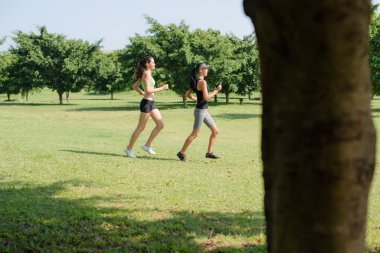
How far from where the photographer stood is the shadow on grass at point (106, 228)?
4.31 m

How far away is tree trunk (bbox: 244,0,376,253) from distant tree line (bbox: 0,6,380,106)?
38.5 metres

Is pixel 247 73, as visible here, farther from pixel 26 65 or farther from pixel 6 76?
pixel 6 76

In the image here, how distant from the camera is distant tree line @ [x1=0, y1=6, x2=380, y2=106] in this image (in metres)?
42.0

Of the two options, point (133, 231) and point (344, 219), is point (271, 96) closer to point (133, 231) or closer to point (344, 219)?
point (344, 219)

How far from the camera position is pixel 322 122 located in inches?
69.3

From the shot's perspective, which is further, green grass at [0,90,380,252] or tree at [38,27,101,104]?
tree at [38,27,101,104]

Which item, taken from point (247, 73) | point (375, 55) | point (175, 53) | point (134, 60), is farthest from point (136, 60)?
point (375, 55)

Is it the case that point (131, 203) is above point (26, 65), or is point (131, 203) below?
below

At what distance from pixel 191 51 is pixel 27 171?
35778 mm

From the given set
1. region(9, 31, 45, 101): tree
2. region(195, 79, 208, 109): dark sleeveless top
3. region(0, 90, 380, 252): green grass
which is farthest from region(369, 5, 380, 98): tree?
region(9, 31, 45, 101): tree

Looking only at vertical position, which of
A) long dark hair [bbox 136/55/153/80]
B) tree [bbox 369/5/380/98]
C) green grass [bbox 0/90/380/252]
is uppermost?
tree [bbox 369/5/380/98]

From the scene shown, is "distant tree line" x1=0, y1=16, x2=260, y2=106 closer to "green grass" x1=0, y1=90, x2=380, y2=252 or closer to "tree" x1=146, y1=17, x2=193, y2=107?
"tree" x1=146, y1=17, x2=193, y2=107

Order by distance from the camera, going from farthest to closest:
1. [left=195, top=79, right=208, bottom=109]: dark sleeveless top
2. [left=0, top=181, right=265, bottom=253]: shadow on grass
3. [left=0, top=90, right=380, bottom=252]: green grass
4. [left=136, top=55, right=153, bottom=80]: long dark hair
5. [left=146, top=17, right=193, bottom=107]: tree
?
[left=146, top=17, right=193, bottom=107]: tree
[left=136, top=55, right=153, bottom=80]: long dark hair
[left=195, top=79, right=208, bottom=109]: dark sleeveless top
[left=0, top=90, right=380, bottom=252]: green grass
[left=0, top=181, right=265, bottom=253]: shadow on grass

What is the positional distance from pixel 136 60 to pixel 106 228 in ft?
130
